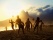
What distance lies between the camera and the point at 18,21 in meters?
31.3

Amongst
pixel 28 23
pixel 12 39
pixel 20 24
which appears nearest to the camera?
pixel 12 39

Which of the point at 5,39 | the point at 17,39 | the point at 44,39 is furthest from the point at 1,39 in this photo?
the point at 44,39

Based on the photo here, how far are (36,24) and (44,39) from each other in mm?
6787

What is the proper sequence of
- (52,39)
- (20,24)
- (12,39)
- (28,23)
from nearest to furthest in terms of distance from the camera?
(52,39)
(12,39)
(20,24)
(28,23)

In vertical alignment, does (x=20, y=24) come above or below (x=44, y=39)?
above

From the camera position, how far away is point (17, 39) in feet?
90.4

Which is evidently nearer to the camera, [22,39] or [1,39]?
[22,39]

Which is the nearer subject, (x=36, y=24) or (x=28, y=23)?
(x=36, y=24)

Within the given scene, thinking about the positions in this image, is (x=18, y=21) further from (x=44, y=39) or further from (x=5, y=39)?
(x=44, y=39)

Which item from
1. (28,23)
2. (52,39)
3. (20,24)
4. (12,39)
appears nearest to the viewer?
(52,39)

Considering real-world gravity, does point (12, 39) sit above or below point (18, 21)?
below

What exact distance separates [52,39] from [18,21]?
291 inches

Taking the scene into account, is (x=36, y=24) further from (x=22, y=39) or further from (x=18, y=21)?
(x=22, y=39)

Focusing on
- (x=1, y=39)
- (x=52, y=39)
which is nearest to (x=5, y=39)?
(x=1, y=39)
